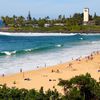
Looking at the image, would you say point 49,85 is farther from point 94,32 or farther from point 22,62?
→ point 94,32

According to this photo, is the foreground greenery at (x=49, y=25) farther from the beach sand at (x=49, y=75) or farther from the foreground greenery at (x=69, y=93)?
the foreground greenery at (x=69, y=93)

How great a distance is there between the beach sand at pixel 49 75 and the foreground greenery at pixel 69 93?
1092 cm

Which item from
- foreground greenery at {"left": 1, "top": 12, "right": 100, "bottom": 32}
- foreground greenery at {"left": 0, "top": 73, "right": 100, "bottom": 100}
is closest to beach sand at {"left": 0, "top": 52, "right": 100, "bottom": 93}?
foreground greenery at {"left": 0, "top": 73, "right": 100, "bottom": 100}

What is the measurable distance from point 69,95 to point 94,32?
150057 millimetres

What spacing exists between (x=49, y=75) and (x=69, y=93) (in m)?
22.5

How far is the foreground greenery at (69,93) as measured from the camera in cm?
2084

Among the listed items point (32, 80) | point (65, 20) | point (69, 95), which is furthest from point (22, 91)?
point (65, 20)

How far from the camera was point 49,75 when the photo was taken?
43.7m

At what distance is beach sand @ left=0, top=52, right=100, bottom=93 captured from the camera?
3756cm

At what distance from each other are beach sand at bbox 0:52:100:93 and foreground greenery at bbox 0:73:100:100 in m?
10.9

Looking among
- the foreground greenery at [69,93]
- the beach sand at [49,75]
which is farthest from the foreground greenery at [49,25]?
the foreground greenery at [69,93]

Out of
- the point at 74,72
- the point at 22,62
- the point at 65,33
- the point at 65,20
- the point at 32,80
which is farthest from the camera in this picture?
the point at 65,20

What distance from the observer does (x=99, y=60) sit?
58625 mm

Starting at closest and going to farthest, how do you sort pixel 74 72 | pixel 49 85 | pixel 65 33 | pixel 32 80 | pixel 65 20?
pixel 49 85
pixel 32 80
pixel 74 72
pixel 65 33
pixel 65 20
